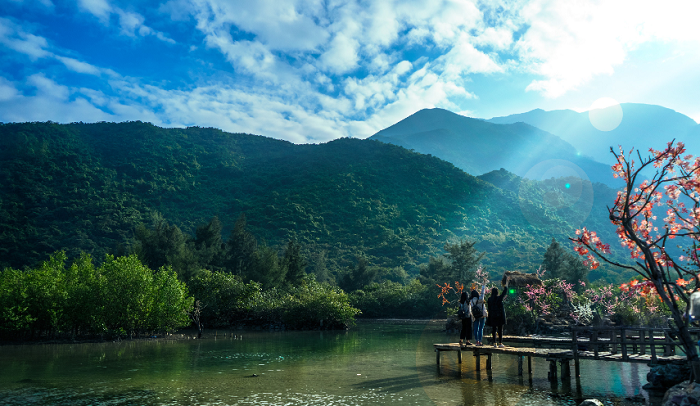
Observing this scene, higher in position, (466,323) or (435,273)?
(435,273)

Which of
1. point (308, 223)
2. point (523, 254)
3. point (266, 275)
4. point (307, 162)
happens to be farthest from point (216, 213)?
point (523, 254)

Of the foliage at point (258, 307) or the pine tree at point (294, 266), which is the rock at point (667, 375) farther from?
the pine tree at point (294, 266)

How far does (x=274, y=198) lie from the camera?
308 feet

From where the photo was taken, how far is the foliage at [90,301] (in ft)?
84.7

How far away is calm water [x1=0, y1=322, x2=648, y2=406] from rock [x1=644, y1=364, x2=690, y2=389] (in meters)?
0.64

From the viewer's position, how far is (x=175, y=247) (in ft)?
167

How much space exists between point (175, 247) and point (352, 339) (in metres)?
28.7

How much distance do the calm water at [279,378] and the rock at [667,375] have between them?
0.64 meters

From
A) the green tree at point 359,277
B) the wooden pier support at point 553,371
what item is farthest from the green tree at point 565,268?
the wooden pier support at point 553,371

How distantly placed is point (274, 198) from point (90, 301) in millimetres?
67263

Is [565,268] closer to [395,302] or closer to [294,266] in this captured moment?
[395,302]

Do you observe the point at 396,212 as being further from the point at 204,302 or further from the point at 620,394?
the point at 620,394

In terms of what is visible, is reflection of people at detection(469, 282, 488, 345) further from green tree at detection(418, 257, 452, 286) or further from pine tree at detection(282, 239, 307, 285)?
pine tree at detection(282, 239, 307, 285)

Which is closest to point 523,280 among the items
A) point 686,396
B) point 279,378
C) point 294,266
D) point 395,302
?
point 279,378
